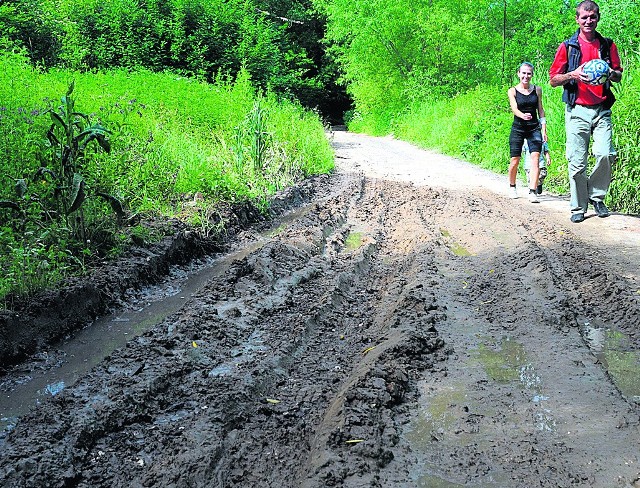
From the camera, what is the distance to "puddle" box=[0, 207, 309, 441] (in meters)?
3.60

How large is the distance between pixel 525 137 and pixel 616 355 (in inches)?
222

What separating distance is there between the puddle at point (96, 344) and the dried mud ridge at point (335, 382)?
255mm

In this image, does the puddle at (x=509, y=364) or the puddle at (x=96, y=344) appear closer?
the puddle at (x=509, y=364)

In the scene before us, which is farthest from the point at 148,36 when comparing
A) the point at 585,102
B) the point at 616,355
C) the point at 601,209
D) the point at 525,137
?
the point at 616,355

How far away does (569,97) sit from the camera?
6895 millimetres

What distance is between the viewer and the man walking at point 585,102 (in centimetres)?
661

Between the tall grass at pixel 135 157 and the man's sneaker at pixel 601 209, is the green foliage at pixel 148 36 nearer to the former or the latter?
the tall grass at pixel 135 157

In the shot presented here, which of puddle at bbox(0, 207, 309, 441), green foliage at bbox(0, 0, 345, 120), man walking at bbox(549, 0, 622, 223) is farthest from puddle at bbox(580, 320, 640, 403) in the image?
green foliage at bbox(0, 0, 345, 120)

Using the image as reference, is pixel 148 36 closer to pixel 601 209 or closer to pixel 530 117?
pixel 530 117

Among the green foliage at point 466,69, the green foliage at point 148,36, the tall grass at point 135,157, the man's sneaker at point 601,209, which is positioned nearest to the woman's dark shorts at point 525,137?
the green foliage at point 466,69

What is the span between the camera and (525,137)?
8719 mm

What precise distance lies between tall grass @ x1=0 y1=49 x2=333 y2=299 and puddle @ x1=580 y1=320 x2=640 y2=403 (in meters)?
4.06

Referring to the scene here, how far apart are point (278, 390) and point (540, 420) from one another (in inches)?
57.3

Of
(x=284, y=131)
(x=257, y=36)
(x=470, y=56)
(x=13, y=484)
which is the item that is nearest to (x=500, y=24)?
(x=470, y=56)
